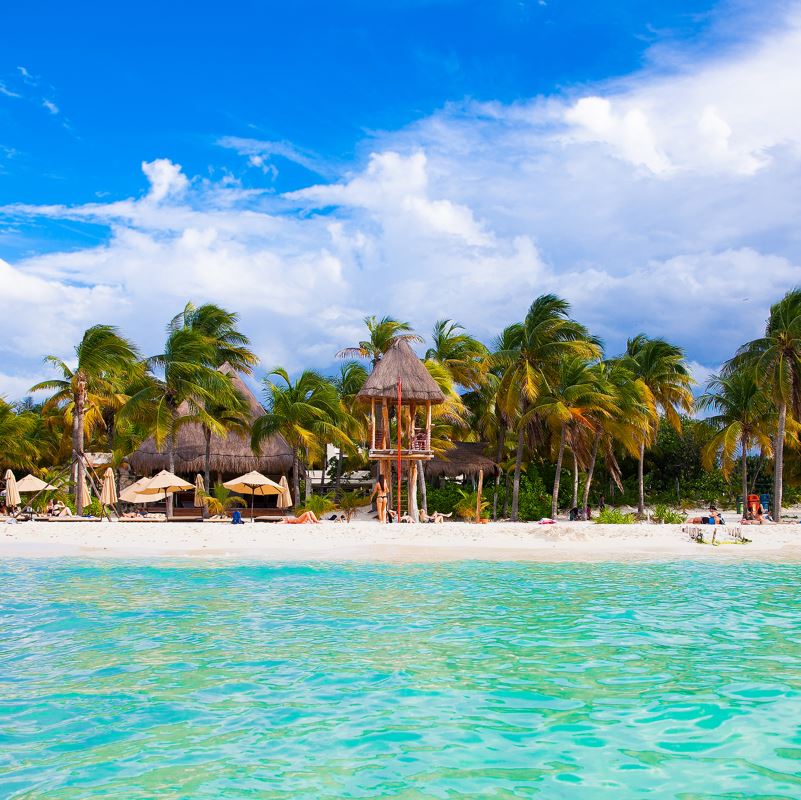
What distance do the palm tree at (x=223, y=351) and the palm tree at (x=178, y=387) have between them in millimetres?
1998

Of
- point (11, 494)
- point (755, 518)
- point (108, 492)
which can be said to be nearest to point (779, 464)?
point (755, 518)

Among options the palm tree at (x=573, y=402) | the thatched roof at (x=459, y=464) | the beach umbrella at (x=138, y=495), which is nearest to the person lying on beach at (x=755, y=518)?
the palm tree at (x=573, y=402)

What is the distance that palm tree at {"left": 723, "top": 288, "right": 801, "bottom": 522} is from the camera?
22953 millimetres

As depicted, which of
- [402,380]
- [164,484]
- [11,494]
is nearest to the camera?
[164,484]

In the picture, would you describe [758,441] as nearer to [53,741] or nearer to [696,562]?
[696,562]

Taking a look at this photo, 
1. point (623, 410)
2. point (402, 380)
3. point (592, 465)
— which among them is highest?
point (402, 380)

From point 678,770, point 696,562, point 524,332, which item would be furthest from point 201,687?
point 524,332

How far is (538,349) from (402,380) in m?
5.24

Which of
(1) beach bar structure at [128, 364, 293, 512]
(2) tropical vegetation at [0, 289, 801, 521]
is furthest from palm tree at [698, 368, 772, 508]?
(1) beach bar structure at [128, 364, 293, 512]

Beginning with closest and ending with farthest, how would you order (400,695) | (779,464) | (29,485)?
(400,695), (779,464), (29,485)

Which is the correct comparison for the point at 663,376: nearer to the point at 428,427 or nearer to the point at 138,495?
the point at 428,427

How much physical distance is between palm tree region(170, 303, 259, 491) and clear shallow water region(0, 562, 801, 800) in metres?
17.0

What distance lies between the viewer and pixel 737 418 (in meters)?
26.4

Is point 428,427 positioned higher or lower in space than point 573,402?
lower
